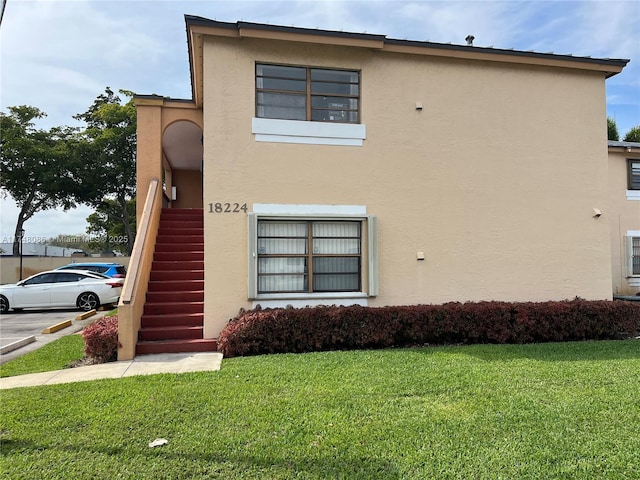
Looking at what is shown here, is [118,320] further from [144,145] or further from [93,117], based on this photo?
[93,117]

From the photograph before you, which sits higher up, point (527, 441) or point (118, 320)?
point (118, 320)

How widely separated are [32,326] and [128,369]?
7381 millimetres

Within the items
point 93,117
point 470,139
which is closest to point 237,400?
point 470,139

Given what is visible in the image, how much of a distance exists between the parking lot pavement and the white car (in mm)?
339

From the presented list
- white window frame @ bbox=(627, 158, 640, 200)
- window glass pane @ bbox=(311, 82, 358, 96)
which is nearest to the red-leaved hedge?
window glass pane @ bbox=(311, 82, 358, 96)

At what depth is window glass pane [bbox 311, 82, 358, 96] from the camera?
8625 millimetres

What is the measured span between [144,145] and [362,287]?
633 cm

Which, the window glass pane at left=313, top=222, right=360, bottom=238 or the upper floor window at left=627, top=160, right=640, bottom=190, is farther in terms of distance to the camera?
the upper floor window at left=627, top=160, right=640, bottom=190

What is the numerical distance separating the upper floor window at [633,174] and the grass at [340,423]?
980 centimetres

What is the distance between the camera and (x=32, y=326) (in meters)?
11.8

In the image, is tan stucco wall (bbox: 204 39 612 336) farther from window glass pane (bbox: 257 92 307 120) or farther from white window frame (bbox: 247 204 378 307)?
window glass pane (bbox: 257 92 307 120)

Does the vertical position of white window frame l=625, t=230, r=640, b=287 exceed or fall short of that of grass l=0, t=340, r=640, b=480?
it exceeds it

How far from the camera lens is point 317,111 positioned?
28.3 ft

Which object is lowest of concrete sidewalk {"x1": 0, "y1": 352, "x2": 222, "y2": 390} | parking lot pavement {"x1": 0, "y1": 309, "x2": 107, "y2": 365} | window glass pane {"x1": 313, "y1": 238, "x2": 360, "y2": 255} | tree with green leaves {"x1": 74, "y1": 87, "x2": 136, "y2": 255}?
parking lot pavement {"x1": 0, "y1": 309, "x2": 107, "y2": 365}
